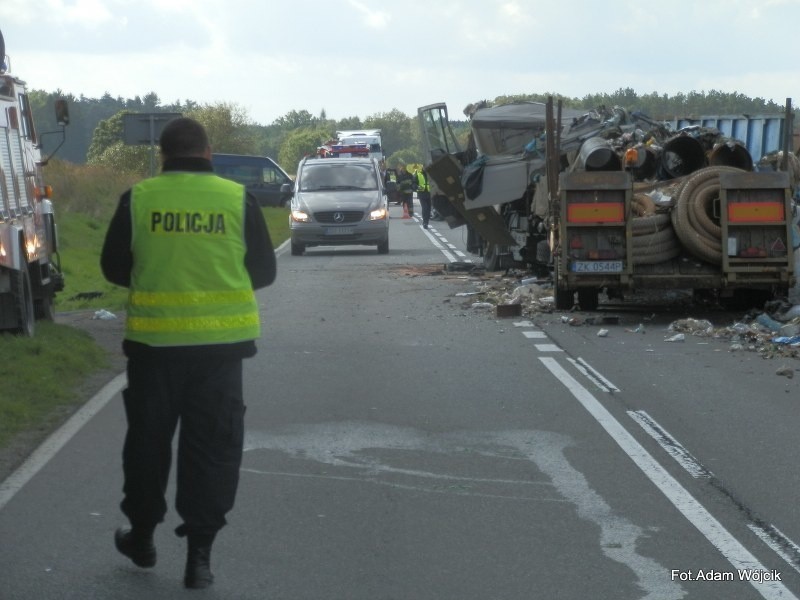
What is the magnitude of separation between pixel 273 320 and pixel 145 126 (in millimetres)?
11075

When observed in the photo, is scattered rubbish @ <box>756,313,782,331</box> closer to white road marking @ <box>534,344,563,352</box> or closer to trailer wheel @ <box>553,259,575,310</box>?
trailer wheel @ <box>553,259,575,310</box>

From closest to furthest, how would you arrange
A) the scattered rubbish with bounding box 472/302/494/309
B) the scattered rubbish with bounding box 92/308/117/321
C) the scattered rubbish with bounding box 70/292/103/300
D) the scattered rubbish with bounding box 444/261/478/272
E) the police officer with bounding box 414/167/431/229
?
the scattered rubbish with bounding box 92/308/117/321
the scattered rubbish with bounding box 472/302/494/309
the scattered rubbish with bounding box 70/292/103/300
the scattered rubbish with bounding box 444/261/478/272
the police officer with bounding box 414/167/431/229

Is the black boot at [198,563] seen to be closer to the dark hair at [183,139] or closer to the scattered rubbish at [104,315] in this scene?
the dark hair at [183,139]

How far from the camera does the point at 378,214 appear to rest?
1198 inches

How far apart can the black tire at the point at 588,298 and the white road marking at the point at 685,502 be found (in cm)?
601

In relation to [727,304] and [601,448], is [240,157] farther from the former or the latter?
[601,448]

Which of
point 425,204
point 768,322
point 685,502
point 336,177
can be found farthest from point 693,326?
point 425,204

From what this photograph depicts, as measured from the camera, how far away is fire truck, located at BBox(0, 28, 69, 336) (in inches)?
512

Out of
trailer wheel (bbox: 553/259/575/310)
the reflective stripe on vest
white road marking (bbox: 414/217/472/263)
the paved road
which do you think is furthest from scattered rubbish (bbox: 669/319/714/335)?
the reflective stripe on vest

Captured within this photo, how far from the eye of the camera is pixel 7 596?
5.59 metres

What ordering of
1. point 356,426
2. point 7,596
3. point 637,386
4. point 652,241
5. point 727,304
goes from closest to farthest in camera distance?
point 7,596 < point 356,426 < point 637,386 < point 652,241 < point 727,304

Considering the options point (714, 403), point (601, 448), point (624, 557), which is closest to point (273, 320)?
point (714, 403)

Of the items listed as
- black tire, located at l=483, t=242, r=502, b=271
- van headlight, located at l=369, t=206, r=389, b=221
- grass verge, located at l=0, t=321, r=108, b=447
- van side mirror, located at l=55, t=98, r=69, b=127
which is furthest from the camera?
van headlight, located at l=369, t=206, r=389, b=221

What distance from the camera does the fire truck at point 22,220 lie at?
12992 millimetres
